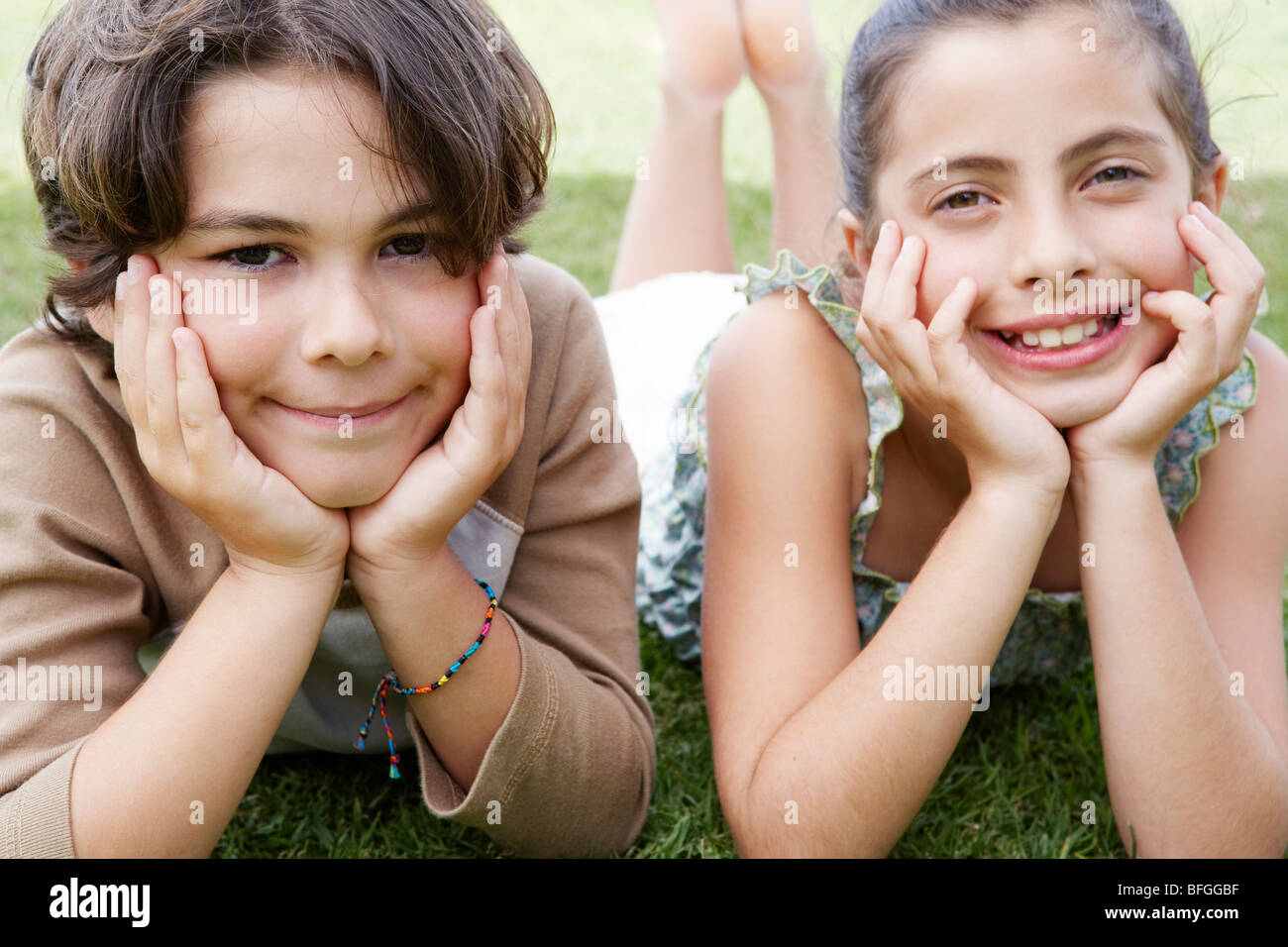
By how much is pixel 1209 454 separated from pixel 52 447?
6.98 feet

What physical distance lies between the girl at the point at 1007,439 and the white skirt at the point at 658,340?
4.58ft

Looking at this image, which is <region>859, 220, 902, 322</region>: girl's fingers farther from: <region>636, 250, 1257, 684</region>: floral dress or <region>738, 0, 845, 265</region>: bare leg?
<region>738, 0, 845, 265</region>: bare leg

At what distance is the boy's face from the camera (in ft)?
6.38

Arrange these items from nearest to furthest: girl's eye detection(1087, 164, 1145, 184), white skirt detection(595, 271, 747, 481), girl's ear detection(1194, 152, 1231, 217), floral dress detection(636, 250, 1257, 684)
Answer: girl's eye detection(1087, 164, 1145, 184) → girl's ear detection(1194, 152, 1231, 217) → floral dress detection(636, 250, 1257, 684) → white skirt detection(595, 271, 747, 481)

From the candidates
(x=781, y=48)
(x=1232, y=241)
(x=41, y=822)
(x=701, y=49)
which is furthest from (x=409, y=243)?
(x=781, y=48)

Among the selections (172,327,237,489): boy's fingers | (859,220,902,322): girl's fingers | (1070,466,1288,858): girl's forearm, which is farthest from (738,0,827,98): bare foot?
(172,327,237,489): boy's fingers

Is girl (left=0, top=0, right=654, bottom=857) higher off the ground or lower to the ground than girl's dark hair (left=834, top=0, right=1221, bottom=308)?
lower

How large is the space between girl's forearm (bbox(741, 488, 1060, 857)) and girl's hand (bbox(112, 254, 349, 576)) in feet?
2.76

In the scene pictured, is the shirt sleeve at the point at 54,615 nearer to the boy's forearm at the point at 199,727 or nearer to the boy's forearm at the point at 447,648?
the boy's forearm at the point at 199,727

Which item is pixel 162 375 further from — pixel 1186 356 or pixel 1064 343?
pixel 1186 356

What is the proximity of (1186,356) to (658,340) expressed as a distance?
2.02 m

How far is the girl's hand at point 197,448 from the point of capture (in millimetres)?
1994

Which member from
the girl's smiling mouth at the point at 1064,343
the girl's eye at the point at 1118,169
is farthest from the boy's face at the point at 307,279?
the girl's eye at the point at 1118,169

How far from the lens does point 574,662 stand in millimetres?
2496
